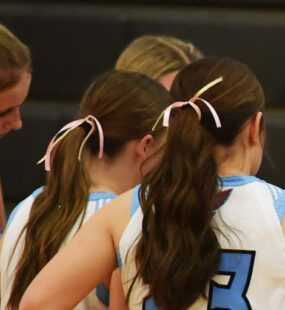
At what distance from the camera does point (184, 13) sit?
3518 millimetres

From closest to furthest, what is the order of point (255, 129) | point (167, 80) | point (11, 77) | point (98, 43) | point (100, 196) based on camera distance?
point (255, 129), point (100, 196), point (11, 77), point (167, 80), point (98, 43)

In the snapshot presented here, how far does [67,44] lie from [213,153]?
6.99ft

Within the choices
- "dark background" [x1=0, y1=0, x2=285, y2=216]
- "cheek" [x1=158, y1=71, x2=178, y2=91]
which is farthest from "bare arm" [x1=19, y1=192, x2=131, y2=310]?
"dark background" [x1=0, y1=0, x2=285, y2=216]

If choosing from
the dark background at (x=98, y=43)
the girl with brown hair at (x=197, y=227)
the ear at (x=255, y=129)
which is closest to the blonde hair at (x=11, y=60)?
the girl with brown hair at (x=197, y=227)

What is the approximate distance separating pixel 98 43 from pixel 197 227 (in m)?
2.16

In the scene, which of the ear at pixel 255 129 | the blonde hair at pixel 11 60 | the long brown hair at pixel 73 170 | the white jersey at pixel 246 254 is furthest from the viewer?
the blonde hair at pixel 11 60

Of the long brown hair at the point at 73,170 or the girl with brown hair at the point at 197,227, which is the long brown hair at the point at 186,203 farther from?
the long brown hair at the point at 73,170

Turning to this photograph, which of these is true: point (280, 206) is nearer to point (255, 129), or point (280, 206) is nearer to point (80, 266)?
point (255, 129)

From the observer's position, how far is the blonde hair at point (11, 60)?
205cm

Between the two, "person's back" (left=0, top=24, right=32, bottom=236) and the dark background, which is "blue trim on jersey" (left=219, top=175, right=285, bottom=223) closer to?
"person's back" (left=0, top=24, right=32, bottom=236)

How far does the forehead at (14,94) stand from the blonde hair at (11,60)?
0.04 ft

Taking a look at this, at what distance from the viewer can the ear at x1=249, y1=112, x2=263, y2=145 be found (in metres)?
1.63

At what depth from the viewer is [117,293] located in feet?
5.41

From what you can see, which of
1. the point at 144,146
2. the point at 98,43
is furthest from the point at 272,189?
the point at 98,43
